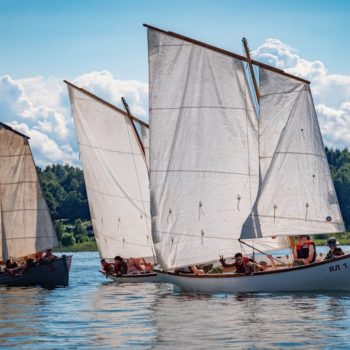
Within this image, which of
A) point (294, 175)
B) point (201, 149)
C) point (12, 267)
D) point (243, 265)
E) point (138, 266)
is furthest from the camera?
point (138, 266)

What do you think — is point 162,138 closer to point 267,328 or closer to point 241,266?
point 241,266

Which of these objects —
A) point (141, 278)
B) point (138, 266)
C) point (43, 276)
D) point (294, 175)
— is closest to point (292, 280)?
point (294, 175)

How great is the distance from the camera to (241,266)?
5356 centimetres

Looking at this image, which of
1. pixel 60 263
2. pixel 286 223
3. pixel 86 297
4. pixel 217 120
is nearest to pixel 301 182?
pixel 286 223

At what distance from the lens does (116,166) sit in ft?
242

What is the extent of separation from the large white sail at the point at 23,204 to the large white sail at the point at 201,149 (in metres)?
16.9

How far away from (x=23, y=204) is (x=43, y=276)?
215 inches

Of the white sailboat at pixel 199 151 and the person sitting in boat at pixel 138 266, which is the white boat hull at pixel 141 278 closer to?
the person sitting in boat at pixel 138 266

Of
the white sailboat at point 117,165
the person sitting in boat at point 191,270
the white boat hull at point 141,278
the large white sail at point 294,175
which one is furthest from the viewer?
the white sailboat at point 117,165

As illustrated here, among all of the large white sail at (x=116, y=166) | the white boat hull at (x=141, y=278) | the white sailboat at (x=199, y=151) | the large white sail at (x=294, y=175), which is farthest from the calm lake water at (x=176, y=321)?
the large white sail at (x=116, y=166)

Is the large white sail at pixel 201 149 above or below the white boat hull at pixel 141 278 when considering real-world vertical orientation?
above

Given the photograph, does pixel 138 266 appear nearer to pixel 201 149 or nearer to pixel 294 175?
pixel 201 149

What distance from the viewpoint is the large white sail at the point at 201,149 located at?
56.2 metres

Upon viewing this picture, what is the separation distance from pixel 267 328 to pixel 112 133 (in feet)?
117
